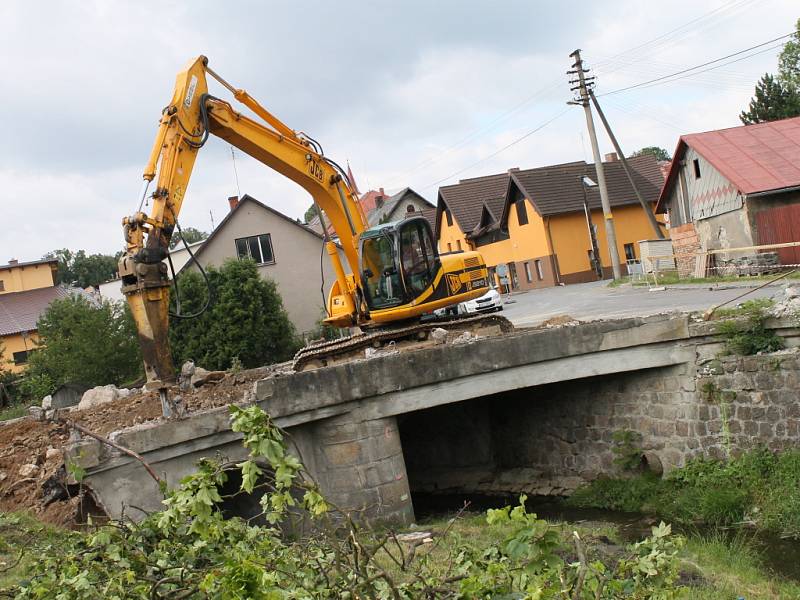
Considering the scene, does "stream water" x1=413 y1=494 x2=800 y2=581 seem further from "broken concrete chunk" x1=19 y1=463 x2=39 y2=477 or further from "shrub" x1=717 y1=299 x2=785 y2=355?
"broken concrete chunk" x1=19 y1=463 x2=39 y2=477

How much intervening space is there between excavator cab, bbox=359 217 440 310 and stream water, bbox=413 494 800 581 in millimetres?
3505

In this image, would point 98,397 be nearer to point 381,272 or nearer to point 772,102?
point 381,272

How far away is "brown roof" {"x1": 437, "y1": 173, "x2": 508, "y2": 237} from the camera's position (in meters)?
50.2

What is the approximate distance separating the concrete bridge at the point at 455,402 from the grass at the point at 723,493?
349 mm

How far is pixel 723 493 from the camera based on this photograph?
10.8m

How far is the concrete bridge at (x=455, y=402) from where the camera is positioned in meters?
10.4

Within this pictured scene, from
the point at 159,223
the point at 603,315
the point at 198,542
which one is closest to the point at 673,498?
the point at 603,315

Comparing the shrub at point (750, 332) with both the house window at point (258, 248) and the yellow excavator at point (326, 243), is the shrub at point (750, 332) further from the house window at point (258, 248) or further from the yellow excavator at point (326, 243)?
the house window at point (258, 248)

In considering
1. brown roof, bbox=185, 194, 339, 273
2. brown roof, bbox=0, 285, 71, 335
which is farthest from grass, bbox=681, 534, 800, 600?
brown roof, bbox=0, 285, 71, 335

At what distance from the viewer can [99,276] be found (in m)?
108

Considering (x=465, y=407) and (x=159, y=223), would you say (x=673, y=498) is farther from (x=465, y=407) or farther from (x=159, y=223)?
(x=159, y=223)

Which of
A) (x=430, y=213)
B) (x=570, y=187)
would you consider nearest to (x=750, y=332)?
(x=570, y=187)

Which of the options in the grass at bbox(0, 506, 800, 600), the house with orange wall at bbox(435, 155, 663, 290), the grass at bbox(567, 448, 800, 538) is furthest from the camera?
the house with orange wall at bbox(435, 155, 663, 290)

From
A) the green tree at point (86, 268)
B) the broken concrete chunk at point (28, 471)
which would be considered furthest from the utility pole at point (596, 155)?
the green tree at point (86, 268)
